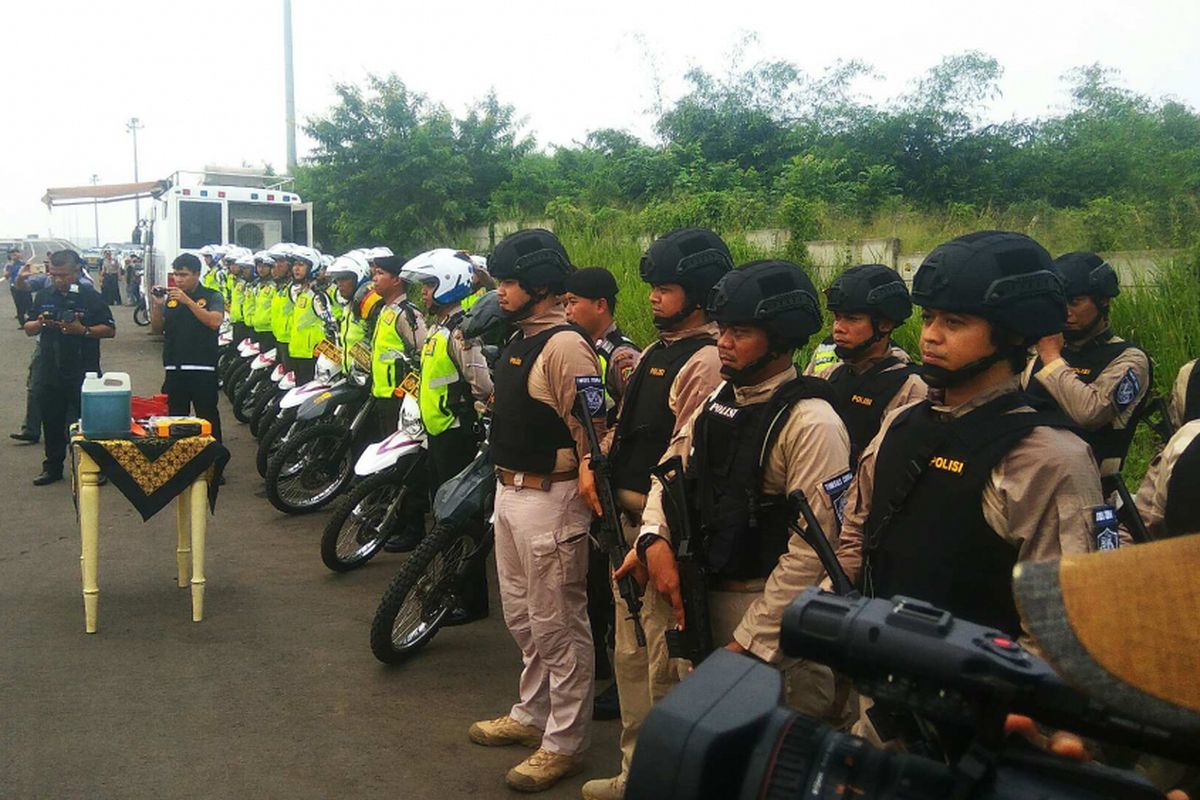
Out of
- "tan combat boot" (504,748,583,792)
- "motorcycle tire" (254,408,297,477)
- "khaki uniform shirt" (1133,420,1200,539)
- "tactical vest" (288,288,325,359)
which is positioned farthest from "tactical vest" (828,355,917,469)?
"tactical vest" (288,288,325,359)

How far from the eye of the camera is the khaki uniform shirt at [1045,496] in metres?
2.12

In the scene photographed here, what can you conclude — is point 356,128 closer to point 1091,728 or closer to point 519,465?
point 519,465

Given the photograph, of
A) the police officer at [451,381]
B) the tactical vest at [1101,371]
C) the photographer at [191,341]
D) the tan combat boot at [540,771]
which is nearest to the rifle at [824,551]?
the tan combat boot at [540,771]

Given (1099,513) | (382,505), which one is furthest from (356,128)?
(1099,513)

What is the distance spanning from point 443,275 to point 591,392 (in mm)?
2222

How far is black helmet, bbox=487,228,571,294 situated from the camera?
14.2 ft

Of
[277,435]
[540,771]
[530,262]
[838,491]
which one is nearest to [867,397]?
[530,262]

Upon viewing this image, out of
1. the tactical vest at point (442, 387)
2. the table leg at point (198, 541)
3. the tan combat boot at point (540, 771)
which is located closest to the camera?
the tan combat boot at point (540, 771)

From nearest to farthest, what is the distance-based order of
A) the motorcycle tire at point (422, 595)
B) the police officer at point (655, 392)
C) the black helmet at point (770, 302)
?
1. the black helmet at point (770, 302)
2. the police officer at point (655, 392)
3. the motorcycle tire at point (422, 595)

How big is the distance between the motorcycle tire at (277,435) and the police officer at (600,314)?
3.68m

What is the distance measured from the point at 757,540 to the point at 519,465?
1387mm

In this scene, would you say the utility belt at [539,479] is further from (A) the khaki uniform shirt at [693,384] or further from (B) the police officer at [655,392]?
(A) the khaki uniform shirt at [693,384]

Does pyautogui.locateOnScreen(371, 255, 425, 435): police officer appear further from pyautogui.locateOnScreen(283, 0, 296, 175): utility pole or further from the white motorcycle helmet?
pyautogui.locateOnScreen(283, 0, 296, 175): utility pole

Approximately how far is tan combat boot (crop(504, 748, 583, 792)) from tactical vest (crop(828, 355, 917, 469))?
162 cm
